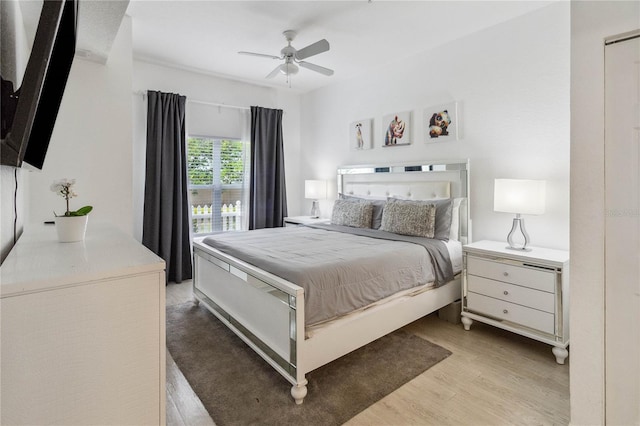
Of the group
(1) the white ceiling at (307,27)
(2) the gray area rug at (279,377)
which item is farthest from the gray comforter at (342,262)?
(1) the white ceiling at (307,27)

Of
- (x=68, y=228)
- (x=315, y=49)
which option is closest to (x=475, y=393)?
(x=68, y=228)

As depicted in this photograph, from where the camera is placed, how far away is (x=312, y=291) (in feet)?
6.29

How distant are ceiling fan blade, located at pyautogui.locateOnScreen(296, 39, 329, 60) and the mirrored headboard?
5.34ft

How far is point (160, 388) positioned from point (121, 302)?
28 centimetres

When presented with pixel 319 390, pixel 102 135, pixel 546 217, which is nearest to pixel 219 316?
pixel 319 390

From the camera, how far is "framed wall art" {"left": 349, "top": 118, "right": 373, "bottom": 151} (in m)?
4.28

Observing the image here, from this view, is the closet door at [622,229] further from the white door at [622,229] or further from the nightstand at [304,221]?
the nightstand at [304,221]

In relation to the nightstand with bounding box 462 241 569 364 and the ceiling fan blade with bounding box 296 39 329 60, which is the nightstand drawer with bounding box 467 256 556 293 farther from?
the ceiling fan blade with bounding box 296 39 329 60

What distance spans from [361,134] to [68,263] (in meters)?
3.90

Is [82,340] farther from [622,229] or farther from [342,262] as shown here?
[622,229]

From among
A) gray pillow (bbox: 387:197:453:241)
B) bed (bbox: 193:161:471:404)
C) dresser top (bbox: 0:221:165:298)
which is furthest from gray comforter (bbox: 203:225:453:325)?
dresser top (bbox: 0:221:165:298)

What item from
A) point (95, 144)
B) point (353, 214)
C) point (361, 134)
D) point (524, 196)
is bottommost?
point (353, 214)

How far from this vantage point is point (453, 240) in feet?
10.3

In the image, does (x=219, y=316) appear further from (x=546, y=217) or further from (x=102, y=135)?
(x=546, y=217)
